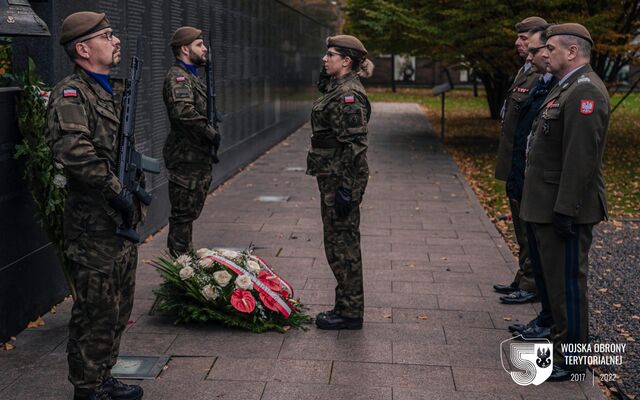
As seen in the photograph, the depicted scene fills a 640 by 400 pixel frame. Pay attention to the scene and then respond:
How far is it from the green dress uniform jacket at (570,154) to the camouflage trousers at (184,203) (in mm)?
3131

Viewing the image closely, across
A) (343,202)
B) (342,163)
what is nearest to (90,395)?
(343,202)

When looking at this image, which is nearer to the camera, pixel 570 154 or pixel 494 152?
pixel 570 154

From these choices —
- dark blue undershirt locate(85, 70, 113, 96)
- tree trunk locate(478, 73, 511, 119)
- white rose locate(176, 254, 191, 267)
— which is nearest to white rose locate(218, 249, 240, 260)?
white rose locate(176, 254, 191, 267)

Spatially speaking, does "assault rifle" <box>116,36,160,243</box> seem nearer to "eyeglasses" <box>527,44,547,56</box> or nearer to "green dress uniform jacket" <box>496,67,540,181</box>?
"eyeglasses" <box>527,44,547,56</box>

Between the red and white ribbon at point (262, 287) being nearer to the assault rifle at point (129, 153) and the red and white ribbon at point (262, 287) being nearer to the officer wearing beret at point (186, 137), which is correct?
the officer wearing beret at point (186, 137)

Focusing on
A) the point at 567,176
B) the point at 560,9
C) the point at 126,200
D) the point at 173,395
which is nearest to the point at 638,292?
the point at 567,176

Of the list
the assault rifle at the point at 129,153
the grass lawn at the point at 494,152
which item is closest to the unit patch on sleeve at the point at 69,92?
the assault rifle at the point at 129,153

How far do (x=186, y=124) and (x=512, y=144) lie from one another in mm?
2815

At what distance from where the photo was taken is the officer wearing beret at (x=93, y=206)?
14.6ft

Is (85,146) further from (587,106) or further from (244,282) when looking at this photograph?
(587,106)

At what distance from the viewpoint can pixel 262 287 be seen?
6.23m

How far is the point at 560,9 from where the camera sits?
17.0 meters

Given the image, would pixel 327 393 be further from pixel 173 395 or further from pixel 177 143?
pixel 177 143

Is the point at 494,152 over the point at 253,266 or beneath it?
beneath
